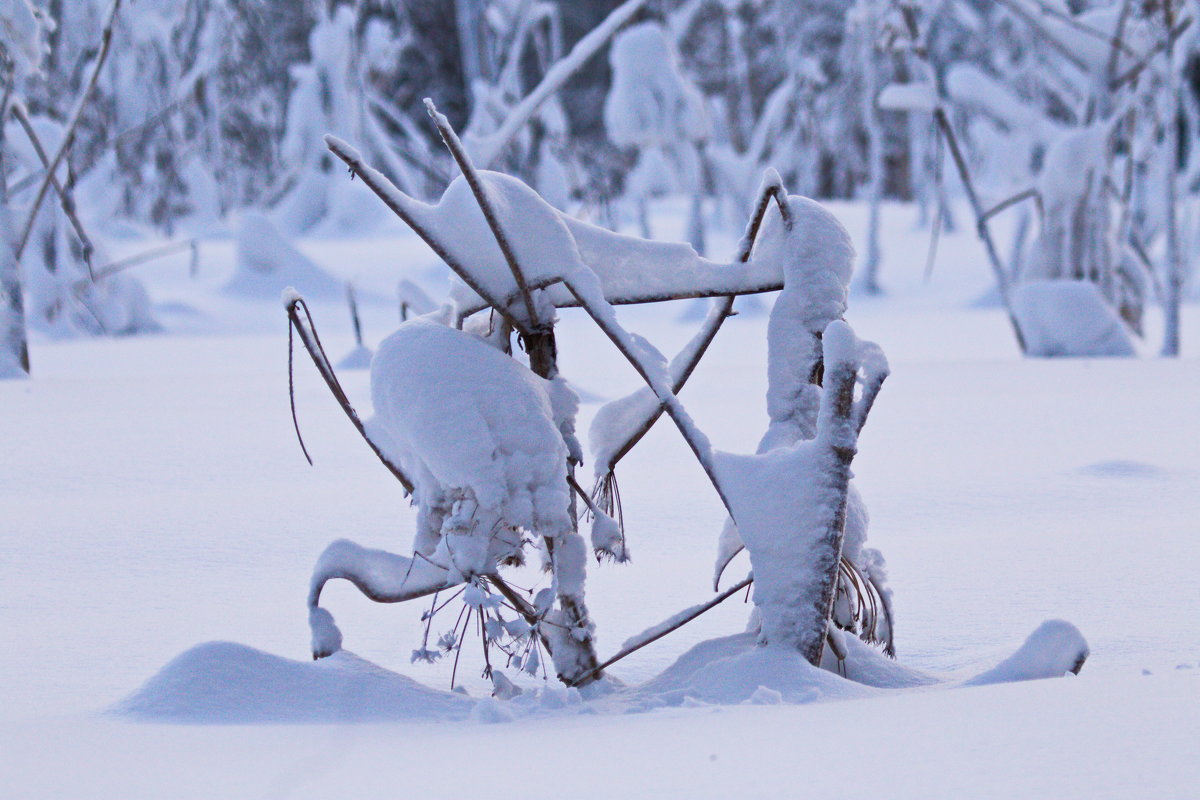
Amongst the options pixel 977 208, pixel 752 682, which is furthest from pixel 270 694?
pixel 977 208

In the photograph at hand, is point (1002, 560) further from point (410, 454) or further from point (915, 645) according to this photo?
point (410, 454)

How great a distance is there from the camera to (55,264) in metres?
9.05

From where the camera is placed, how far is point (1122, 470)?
11.3 ft

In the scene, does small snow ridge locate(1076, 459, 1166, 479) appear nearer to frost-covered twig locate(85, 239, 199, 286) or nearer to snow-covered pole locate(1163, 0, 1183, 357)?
snow-covered pole locate(1163, 0, 1183, 357)

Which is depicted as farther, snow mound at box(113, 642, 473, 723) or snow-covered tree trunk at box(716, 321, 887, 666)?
snow-covered tree trunk at box(716, 321, 887, 666)

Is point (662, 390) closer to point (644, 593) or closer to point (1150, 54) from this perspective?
point (644, 593)

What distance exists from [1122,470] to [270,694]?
2.65 meters

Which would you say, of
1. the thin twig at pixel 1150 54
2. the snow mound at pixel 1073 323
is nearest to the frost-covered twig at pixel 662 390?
the snow mound at pixel 1073 323

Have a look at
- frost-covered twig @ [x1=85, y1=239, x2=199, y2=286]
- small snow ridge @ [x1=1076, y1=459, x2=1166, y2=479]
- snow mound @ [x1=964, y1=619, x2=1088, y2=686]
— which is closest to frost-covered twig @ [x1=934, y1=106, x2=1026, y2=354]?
small snow ridge @ [x1=1076, y1=459, x2=1166, y2=479]

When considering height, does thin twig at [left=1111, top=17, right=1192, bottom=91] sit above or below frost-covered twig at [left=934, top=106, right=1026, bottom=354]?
above

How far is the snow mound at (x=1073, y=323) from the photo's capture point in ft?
22.3

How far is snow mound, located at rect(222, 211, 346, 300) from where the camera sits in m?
11.3

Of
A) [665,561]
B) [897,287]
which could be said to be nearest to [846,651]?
[665,561]

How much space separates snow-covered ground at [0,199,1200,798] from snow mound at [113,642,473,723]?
1 centimetres
